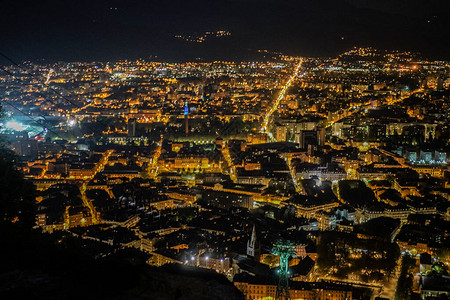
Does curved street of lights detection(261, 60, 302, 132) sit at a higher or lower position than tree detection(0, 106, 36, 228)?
higher

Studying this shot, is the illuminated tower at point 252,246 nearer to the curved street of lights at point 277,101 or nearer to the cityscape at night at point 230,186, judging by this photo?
the cityscape at night at point 230,186

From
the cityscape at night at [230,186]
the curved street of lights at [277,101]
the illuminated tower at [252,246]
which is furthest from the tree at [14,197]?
the curved street of lights at [277,101]

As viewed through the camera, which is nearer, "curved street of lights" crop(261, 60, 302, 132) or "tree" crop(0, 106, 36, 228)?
"tree" crop(0, 106, 36, 228)

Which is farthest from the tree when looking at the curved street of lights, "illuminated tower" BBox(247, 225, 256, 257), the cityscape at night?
the curved street of lights

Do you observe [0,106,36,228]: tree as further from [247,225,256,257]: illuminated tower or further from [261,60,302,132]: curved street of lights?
[261,60,302,132]: curved street of lights

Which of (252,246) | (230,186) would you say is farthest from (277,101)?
(252,246)

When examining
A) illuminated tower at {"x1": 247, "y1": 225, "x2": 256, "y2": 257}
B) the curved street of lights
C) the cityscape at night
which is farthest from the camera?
the curved street of lights

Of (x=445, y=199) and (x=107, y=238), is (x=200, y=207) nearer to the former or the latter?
(x=107, y=238)

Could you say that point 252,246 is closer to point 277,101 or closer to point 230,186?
point 230,186

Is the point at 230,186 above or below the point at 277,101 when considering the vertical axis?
below
